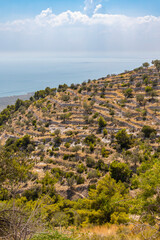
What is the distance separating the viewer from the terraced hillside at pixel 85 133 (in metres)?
31.4

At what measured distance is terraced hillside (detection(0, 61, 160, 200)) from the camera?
103ft

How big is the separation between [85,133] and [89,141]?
4.00m

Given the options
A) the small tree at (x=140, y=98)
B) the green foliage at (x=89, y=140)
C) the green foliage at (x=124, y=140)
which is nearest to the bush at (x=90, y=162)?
the green foliage at (x=89, y=140)

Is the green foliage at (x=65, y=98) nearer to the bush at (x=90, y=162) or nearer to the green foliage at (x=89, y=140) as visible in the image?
the green foliage at (x=89, y=140)

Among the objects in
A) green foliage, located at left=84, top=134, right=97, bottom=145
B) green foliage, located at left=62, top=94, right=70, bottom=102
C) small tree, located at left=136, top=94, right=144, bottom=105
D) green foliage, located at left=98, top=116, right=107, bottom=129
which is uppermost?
green foliage, located at left=62, top=94, right=70, bottom=102

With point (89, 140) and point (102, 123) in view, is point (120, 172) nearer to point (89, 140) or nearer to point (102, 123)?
point (89, 140)

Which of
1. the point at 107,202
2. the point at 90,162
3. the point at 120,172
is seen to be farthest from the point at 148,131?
the point at 107,202

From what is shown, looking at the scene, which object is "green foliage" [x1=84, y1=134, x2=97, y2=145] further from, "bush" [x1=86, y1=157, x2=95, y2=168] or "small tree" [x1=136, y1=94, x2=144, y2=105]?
"small tree" [x1=136, y1=94, x2=144, y2=105]

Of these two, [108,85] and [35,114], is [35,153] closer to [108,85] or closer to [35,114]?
[35,114]

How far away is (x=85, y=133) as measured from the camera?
44844mm

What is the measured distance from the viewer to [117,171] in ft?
87.7

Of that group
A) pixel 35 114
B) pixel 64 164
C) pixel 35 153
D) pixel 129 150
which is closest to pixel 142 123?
pixel 129 150

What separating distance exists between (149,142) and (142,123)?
846 cm

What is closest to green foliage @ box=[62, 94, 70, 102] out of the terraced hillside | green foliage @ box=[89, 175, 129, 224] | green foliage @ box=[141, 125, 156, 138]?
the terraced hillside
